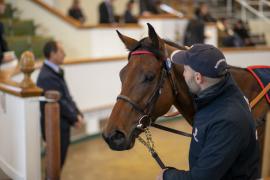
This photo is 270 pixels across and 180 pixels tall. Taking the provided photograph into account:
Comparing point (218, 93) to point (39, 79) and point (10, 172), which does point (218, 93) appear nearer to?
point (10, 172)

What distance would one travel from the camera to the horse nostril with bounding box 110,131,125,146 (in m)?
2.24

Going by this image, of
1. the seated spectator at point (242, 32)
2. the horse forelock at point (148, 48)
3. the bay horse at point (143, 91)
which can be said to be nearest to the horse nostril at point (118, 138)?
the bay horse at point (143, 91)

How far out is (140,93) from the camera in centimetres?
234

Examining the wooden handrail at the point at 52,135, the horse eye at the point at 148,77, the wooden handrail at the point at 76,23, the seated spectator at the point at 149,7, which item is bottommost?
the wooden handrail at the point at 52,135

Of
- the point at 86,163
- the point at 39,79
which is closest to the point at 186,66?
the point at 39,79

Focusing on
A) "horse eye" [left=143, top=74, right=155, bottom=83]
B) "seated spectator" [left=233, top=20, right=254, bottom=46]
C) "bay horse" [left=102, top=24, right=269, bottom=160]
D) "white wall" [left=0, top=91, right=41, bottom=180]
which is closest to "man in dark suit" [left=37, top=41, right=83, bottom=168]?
"white wall" [left=0, top=91, right=41, bottom=180]

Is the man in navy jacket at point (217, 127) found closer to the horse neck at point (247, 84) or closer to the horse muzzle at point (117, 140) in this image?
the horse muzzle at point (117, 140)

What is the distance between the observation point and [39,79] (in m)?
4.75

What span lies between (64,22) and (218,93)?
773 centimetres

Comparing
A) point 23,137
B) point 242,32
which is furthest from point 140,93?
point 242,32

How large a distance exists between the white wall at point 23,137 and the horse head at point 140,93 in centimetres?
114

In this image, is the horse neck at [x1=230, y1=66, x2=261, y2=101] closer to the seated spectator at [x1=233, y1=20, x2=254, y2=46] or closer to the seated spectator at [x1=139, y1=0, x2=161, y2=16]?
the seated spectator at [x1=139, y1=0, x2=161, y2=16]

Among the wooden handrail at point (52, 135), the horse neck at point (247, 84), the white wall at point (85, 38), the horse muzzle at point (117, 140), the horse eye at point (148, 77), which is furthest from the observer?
the white wall at point (85, 38)

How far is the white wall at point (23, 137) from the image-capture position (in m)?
3.32
